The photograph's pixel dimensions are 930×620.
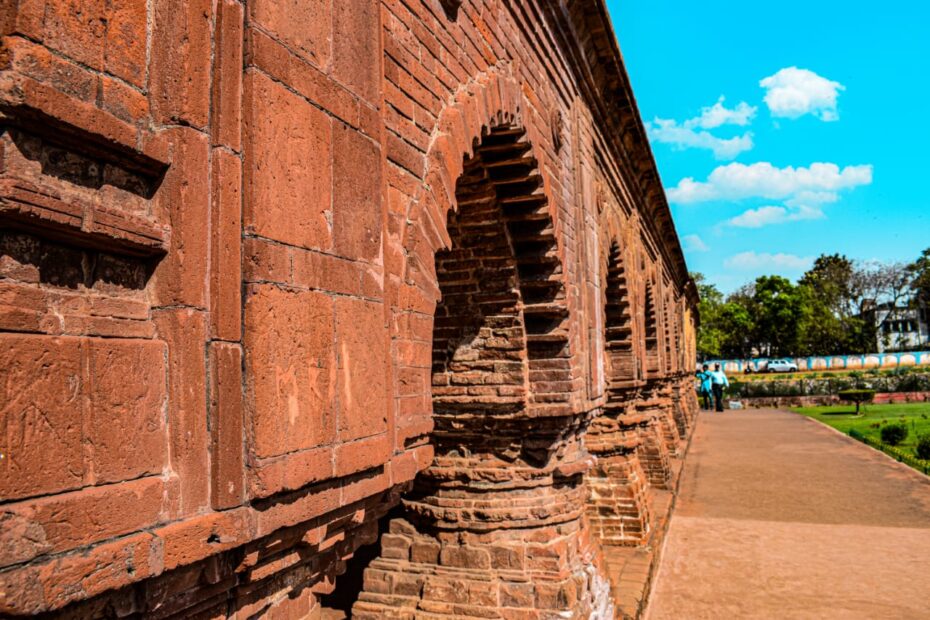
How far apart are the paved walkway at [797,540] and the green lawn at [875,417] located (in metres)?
4.00

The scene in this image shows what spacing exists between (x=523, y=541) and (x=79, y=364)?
170 inches

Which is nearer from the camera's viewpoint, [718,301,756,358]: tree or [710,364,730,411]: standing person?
[710,364,730,411]: standing person

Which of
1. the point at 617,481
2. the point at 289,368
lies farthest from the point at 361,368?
the point at 617,481

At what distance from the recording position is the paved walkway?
727 centimetres

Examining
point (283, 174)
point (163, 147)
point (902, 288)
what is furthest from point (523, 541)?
point (902, 288)

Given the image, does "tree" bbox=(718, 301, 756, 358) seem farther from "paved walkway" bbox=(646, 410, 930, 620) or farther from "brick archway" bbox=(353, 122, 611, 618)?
"brick archway" bbox=(353, 122, 611, 618)

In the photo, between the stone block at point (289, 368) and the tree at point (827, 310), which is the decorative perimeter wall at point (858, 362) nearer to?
the tree at point (827, 310)

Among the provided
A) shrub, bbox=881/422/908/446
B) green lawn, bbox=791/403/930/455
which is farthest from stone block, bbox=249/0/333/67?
shrub, bbox=881/422/908/446

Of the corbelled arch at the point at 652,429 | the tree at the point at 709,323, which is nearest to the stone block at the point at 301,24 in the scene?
the corbelled arch at the point at 652,429

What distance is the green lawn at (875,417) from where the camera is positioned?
19.8 metres

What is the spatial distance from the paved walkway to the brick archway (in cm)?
241

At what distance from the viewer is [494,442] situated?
18.1 ft

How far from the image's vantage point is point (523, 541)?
5320mm

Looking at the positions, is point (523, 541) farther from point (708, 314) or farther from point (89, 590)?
point (708, 314)
